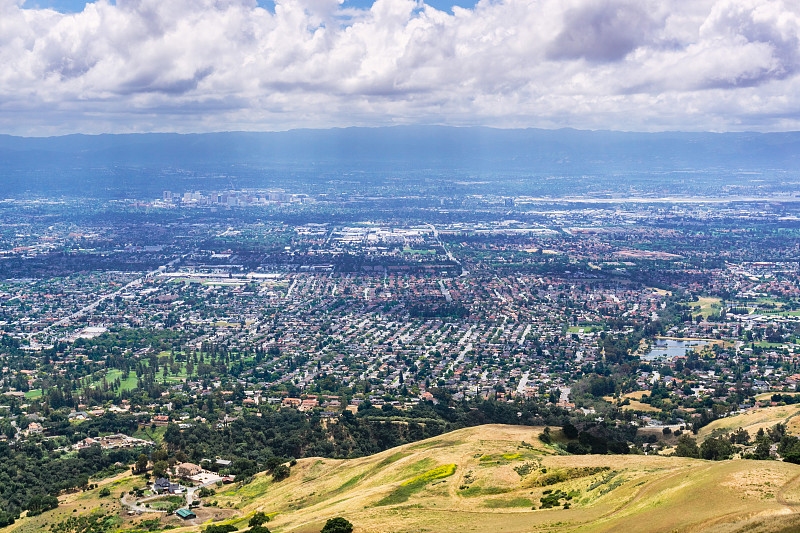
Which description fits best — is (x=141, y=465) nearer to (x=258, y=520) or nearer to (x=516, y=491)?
(x=258, y=520)

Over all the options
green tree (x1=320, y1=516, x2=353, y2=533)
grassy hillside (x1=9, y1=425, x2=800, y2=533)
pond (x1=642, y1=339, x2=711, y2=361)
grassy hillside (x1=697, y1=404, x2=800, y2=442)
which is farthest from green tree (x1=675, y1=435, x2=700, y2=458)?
pond (x1=642, y1=339, x2=711, y2=361)

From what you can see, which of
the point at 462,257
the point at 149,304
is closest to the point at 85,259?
the point at 149,304

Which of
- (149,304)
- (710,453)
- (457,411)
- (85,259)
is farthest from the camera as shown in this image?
(85,259)

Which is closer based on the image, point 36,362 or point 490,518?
point 490,518

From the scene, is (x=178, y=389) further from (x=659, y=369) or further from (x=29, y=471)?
(x=659, y=369)

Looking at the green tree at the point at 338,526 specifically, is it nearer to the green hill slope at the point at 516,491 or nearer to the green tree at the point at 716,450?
the green hill slope at the point at 516,491

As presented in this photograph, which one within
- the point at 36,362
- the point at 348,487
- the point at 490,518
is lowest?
the point at 36,362
